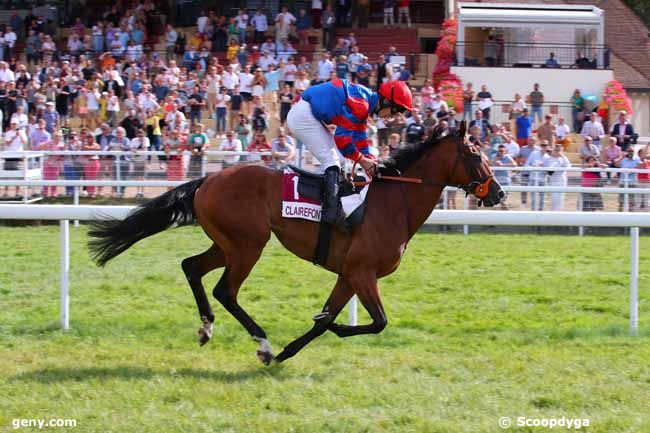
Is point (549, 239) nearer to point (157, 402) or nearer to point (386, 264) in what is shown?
point (386, 264)

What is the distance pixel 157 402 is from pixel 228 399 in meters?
0.37

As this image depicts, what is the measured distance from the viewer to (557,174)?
13.1m

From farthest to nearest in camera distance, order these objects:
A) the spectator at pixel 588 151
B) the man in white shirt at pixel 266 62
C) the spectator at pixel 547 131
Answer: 1. the man in white shirt at pixel 266 62
2. the spectator at pixel 547 131
3. the spectator at pixel 588 151

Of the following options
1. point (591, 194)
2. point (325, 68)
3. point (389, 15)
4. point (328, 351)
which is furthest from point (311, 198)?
point (389, 15)

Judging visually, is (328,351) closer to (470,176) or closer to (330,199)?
(330,199)

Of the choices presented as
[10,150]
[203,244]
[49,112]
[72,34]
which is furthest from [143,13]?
[203,244]

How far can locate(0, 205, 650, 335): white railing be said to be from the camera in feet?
23.5

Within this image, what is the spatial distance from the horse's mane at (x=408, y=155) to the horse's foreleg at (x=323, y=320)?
81 centimetres

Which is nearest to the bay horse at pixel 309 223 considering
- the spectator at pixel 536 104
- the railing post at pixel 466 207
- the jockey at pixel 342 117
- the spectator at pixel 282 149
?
the jockey at pixel 342 117

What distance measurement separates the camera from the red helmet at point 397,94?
6289mm

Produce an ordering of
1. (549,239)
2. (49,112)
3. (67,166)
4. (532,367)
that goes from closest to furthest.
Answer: (532,367)
(549,239)
(67,166)
(49,112)

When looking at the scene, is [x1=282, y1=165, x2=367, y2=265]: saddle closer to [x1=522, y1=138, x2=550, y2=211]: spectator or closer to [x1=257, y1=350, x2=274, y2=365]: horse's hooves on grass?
[x1=257, y1=350, x2=274, y2=365]: horse's hooves on grass

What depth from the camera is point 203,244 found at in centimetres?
1072

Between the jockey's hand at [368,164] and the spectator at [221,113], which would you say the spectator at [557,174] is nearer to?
the spectator at [221,113]
